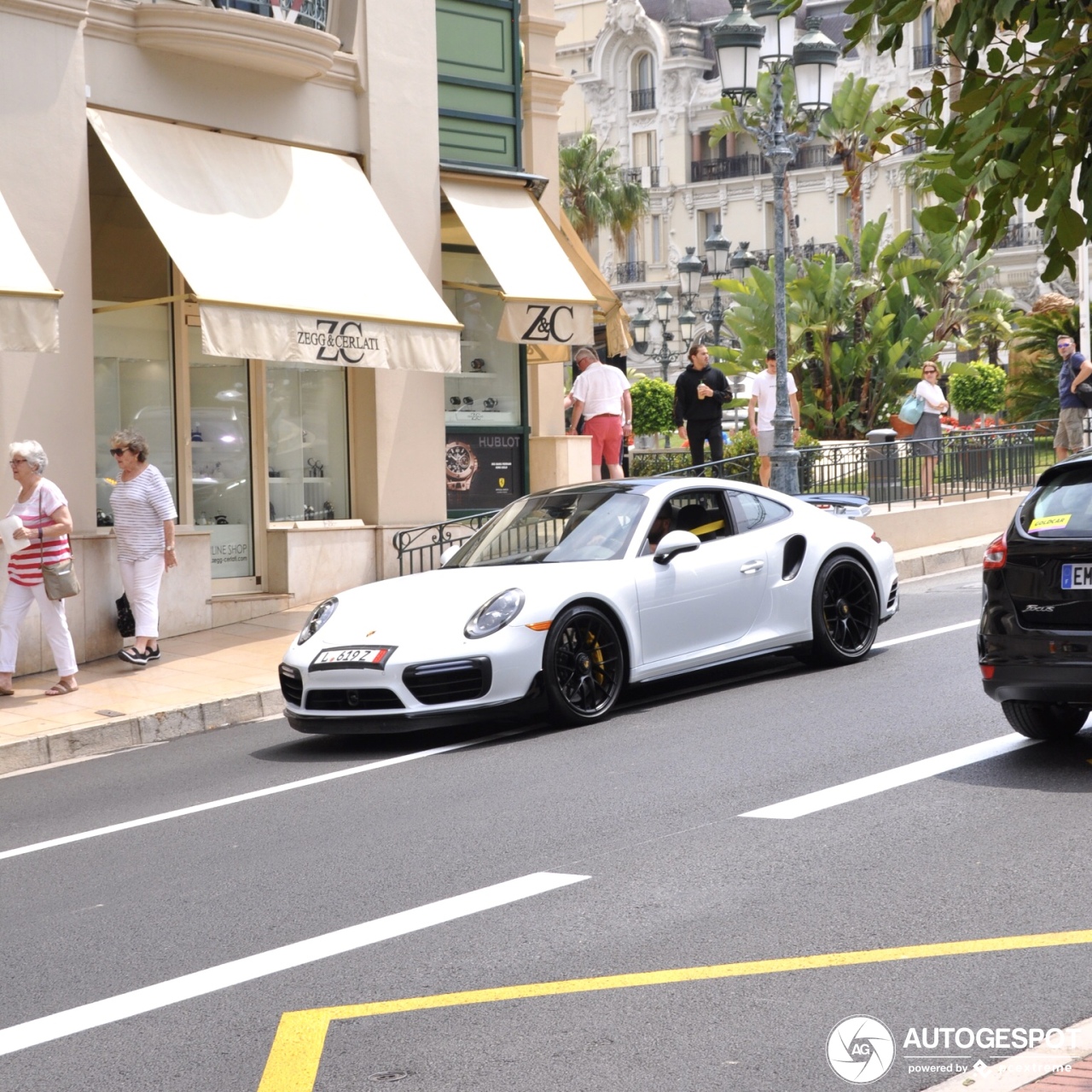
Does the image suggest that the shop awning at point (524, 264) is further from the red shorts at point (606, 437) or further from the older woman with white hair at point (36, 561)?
the older woman with white hair at point (36, 561)

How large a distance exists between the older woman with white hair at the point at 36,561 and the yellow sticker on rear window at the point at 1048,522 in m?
7.03

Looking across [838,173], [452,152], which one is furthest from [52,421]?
[838,173]

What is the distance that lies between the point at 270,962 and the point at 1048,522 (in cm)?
446

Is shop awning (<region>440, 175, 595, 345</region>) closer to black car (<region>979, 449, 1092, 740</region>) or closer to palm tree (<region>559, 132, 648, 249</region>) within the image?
black car (<region>979, 449, 1092, 740</region>)

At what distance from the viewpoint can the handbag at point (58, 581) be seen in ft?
38.4

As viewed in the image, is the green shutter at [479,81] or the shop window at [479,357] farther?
the shop window at [479,357]

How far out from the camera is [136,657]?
1295 centimetres

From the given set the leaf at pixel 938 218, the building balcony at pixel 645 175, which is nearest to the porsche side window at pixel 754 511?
the leaf at pixel 938 218

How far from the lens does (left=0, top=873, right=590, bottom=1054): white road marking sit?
5.04 meters

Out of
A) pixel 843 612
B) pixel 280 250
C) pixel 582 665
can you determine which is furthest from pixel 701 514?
pixel 280 250

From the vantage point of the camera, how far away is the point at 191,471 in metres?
15.5

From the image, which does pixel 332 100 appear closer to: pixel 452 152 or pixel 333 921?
pixel 452 152

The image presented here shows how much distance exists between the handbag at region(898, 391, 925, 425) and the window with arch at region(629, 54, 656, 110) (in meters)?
56.7

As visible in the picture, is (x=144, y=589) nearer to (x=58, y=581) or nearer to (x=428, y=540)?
(x=58, y=581)
